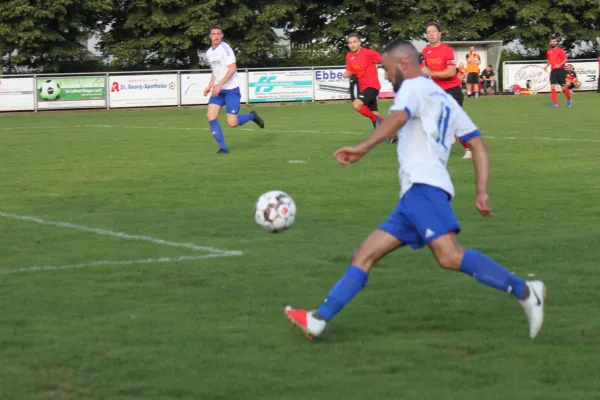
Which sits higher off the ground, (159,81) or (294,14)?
(294,14)

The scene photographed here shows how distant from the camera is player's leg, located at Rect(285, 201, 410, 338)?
19.3 ft

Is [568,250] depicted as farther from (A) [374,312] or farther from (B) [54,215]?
(B) [54,215]

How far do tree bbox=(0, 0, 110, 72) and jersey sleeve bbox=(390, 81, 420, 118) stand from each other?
4119cm

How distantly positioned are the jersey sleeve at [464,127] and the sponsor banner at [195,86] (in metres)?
34.4

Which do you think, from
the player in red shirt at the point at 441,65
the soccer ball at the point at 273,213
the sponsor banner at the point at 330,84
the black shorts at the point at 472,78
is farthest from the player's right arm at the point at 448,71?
the black shorts at the point at 472,78

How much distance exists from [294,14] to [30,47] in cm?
1235

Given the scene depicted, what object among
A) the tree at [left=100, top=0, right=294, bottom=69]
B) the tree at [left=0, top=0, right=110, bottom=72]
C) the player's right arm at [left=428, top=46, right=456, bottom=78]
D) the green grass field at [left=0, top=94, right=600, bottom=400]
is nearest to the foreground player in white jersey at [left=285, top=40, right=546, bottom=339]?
the green grass field at [left=0, top=94, right=600, bottom=400]

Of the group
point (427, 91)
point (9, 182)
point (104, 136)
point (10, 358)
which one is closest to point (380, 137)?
point (427, 91)

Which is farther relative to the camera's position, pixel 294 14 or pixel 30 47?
pixel 294 14

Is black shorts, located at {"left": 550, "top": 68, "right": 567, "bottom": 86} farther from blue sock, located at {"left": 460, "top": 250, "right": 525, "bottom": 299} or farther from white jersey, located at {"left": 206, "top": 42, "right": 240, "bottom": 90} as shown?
blue sock, located at {"left": 460, "top": 250, "right": 525, "bottom": 299}

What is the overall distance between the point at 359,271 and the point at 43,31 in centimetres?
4205

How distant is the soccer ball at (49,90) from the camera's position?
37688mm

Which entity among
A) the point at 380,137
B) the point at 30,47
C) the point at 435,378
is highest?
the point at 30,47

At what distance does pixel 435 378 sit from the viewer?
17.0 ft
